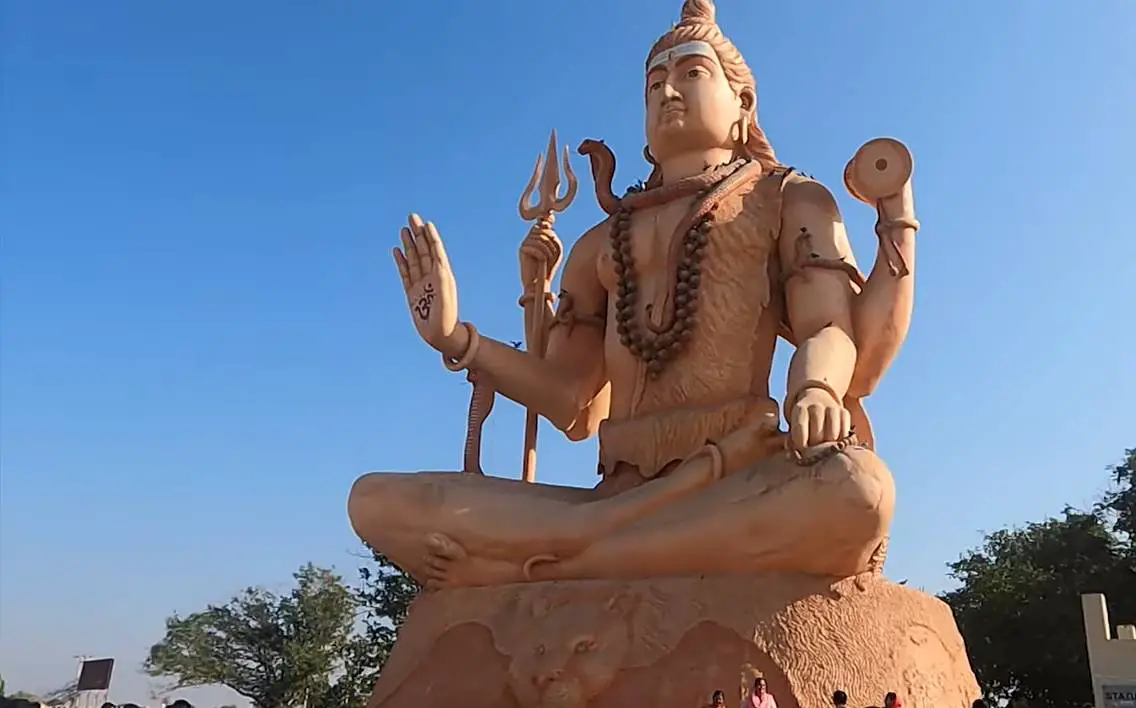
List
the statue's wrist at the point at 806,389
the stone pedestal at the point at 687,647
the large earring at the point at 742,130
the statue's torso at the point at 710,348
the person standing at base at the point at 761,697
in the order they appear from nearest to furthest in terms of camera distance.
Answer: the person standing at base at the point at 761,697, the stone pedestal at the point at 687,647, the statue's wrist at the point at 806,389, the statue's torso at the point at 710,348, the large earring at the point at 742,130

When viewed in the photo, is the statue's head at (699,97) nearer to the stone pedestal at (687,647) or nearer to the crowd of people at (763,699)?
the stone pedestal at (687,647)

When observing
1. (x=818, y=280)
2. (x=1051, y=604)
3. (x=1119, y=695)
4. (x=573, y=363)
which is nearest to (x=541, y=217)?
(x=573, y=363)

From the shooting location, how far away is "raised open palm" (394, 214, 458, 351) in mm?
5031

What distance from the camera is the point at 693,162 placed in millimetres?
5383

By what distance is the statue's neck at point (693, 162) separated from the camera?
5359 millimetres

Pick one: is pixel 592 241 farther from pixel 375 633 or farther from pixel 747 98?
pixel 375 633

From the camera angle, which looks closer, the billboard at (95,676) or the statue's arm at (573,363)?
the statue's arm at (573,363)

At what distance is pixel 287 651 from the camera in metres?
19.6

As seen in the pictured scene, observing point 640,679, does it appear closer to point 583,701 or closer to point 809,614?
point 583,701

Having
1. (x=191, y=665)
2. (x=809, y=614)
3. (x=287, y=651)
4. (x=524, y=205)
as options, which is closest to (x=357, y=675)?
(x=287, y=651)

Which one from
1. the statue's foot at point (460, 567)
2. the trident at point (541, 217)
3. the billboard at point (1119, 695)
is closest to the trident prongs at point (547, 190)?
the trident at point (541, 217)

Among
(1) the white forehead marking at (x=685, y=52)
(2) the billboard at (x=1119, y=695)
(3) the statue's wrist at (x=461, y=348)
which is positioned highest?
(1) the white forehead marking at (x=685, y=52)

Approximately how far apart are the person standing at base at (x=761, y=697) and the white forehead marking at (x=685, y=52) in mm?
3049

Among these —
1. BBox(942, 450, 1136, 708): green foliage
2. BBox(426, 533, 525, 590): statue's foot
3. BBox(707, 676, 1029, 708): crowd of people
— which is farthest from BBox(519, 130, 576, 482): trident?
BBox(942, 450, 1136, 708): green foliage
